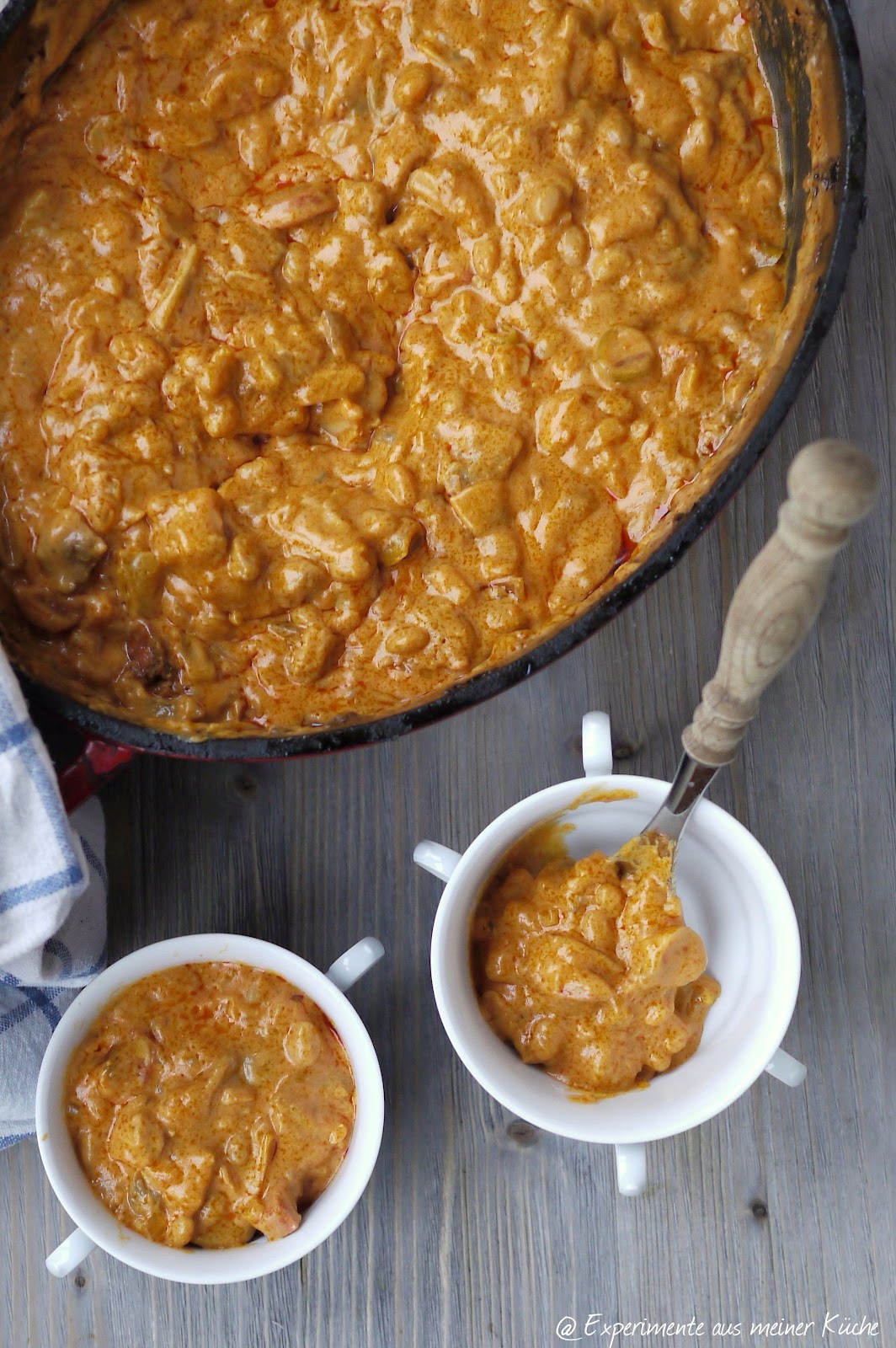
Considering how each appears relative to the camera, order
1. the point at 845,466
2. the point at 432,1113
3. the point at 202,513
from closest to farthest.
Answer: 1. the point at 845,466
2. the point at 202,513
3. the point at 432,1113

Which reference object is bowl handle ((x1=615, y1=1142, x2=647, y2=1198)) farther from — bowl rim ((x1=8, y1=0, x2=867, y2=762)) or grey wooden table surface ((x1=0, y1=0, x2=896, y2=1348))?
bowl rim ((x1=8, y1=0, x2=867, y2=762))

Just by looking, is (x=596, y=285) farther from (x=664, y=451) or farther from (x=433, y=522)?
(x=433, y=522)

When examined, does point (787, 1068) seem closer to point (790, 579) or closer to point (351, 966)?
point (351, 966)

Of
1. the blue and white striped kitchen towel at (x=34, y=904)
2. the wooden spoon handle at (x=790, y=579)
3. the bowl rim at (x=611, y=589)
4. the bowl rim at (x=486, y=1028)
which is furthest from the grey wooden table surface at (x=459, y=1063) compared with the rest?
the wooden spoon handle at (x=790, y=579)

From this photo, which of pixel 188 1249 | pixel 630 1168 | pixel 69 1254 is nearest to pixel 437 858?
pixel 630 1168

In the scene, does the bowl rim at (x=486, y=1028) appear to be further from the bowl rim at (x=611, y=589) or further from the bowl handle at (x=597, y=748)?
the bowl rim at (x=611, y=589)

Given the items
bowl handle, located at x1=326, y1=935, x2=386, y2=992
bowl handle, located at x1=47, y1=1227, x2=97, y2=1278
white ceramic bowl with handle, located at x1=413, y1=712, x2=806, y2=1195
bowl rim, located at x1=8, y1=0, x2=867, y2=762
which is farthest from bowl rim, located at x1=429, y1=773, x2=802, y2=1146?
bowl handle, located at x1=47, y1=1227, x2=97, y2=1278

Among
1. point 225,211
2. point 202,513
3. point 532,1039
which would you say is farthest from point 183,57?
point 532,1039
